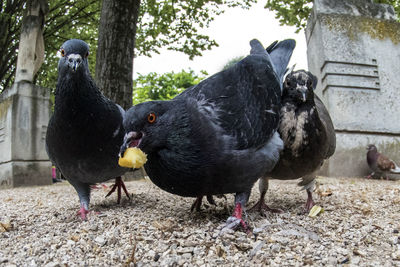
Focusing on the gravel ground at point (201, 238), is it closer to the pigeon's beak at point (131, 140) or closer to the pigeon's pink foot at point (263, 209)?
the pigeon's pink foot at point (263, 209)

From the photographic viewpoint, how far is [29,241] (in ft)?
7.74

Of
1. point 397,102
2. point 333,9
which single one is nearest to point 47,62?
point 333,9

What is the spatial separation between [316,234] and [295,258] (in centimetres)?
42

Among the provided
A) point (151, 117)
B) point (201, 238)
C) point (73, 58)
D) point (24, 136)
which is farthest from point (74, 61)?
point (24, 136)

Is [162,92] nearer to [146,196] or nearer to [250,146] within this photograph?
[146,196]

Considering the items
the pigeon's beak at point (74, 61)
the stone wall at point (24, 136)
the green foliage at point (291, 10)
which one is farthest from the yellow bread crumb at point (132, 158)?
the green foliage at point (291, 10)

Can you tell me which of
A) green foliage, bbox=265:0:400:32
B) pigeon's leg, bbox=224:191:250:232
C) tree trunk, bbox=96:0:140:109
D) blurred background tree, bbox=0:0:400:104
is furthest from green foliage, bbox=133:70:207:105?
pigeon's leg, bbox=224:191:250:232

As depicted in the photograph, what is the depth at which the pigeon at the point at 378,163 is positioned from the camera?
223 inches

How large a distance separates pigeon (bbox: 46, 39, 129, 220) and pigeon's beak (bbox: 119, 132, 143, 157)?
2.43 ft

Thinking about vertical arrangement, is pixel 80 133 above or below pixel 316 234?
above

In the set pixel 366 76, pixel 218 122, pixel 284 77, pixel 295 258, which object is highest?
pixel 366 76

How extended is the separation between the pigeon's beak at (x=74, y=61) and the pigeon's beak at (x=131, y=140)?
32.1 inches

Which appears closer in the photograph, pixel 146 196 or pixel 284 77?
pixel 284 77

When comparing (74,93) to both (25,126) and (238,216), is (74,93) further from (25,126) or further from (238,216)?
(25,126)
